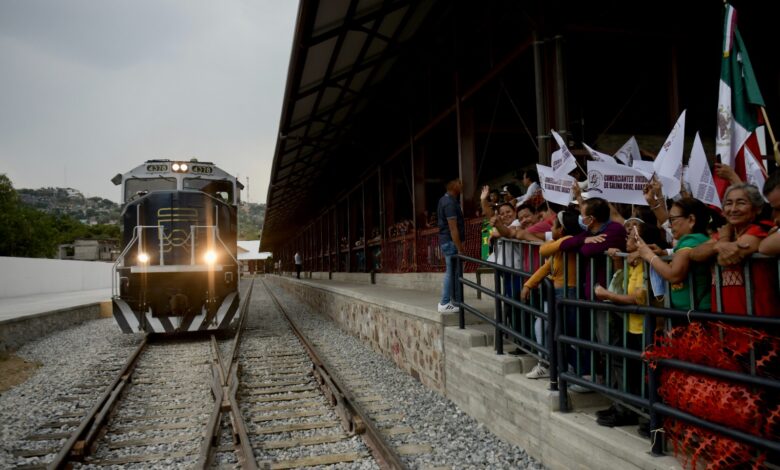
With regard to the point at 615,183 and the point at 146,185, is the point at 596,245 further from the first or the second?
the point at 146,185

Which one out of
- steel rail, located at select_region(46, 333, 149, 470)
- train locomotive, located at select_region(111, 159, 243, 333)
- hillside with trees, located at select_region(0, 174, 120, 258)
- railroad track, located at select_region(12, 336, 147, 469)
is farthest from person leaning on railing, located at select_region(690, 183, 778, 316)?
hillside with trees, located at select_region(0, 174, 120, 258)

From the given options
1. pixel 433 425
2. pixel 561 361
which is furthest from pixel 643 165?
pixel 433 425

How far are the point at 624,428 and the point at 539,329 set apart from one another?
3.72ft

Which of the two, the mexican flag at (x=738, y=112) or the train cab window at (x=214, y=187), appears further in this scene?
the train cab window at (x=214, y=187)

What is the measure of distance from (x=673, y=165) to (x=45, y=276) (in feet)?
82.2

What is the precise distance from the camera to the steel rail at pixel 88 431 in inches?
169

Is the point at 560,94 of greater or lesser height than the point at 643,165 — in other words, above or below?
above

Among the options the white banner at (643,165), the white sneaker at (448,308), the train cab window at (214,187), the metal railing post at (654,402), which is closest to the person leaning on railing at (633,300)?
the metal railing post at (654,402)

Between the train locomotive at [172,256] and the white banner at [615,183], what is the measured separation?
334 inches

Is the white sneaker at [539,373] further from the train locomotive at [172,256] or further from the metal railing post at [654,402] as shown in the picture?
the train locomotive at [172,256]

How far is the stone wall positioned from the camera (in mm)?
6082

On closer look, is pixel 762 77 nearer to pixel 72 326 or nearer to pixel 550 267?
pixel 550 267

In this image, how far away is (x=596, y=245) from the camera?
11.7 ft

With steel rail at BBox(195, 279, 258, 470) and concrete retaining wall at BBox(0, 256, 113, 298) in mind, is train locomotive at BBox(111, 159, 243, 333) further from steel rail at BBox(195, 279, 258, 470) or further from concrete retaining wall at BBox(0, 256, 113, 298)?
concrete retaining wall at BBox(0, 256, 113, 298)
